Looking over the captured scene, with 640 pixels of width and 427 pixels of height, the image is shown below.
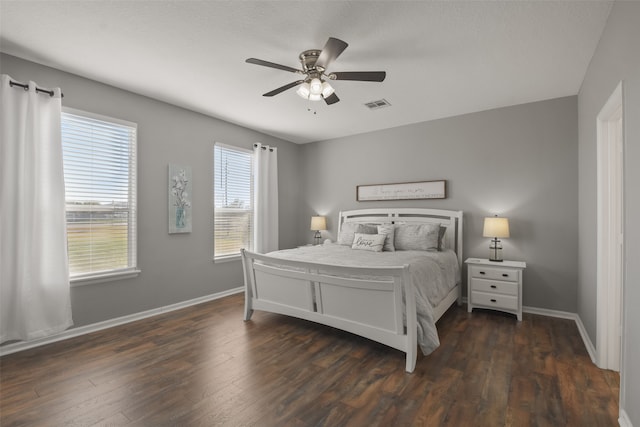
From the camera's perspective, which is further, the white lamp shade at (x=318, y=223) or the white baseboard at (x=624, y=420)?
the white lamp shade at (x=318, y=223)

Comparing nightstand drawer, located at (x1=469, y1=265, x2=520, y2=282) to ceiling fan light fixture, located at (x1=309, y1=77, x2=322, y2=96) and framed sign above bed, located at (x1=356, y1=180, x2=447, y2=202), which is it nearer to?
framed sign above bed, located at (x1=356, y1=180, x2=447, y2=202)

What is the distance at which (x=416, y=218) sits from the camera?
178 inches

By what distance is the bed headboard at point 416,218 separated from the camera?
4.16 metres

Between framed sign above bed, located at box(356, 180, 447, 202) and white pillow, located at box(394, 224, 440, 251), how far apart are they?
0.59m

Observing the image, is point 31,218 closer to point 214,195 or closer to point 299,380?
point 214,195

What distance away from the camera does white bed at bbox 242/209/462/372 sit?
2373 mm

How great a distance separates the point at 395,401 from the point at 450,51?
109 inches

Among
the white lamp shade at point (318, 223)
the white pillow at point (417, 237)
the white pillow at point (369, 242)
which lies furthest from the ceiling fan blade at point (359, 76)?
the white lamp shade at point (318, 223)

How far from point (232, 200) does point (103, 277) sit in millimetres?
1991

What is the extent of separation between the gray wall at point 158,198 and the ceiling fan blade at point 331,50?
95.3 inches

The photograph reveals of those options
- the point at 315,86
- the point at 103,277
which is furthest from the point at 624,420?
the point at 103,277

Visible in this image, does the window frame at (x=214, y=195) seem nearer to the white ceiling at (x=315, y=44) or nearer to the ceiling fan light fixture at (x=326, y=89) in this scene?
the white ceiling at (x=315, y=44)

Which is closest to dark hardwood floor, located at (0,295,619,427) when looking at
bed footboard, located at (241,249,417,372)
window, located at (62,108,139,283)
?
bed footboard, located at (241,249,417,372)

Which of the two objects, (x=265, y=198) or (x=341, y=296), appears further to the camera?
(x=265, y=198)
